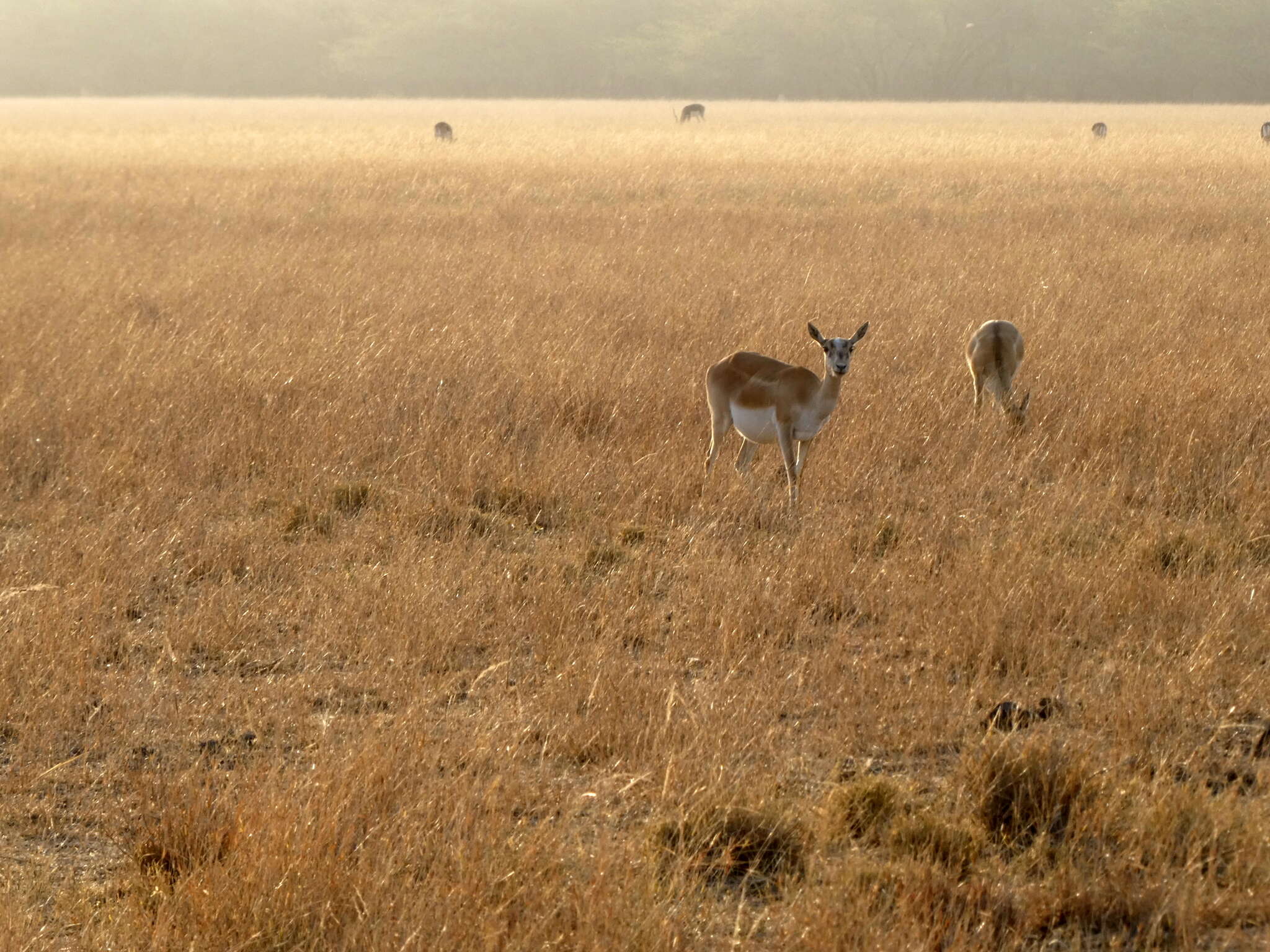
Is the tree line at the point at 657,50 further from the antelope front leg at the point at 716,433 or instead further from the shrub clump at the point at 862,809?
the shrub clump at the point at 862,809

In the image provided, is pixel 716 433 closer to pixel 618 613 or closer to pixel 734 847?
pixel 618 613

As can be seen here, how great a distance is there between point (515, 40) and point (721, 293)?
7599 cm

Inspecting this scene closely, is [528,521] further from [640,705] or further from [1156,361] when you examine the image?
[1156,361]

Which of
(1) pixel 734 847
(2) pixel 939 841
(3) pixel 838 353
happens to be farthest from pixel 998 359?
(1) pixel 734 847

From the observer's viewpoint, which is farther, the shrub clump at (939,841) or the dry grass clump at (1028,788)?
the dry grass clump at (1028,788)

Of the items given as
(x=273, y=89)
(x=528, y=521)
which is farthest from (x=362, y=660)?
(x=273, y=89)

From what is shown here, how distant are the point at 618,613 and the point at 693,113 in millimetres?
40529

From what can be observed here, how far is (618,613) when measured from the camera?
5184 millimetres

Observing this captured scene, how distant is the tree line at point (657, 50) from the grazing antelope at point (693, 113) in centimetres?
3074

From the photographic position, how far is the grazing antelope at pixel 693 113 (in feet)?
139

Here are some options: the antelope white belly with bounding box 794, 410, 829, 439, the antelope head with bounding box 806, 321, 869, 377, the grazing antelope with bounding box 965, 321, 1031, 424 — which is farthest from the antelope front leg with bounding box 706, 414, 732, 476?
the grazing antelope with bounding box 965, 321, 1031, 424

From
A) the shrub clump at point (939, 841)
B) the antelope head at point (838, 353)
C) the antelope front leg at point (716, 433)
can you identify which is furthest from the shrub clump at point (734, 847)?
the antelope front leg at point (716, 433)

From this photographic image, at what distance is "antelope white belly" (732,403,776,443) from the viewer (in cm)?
628

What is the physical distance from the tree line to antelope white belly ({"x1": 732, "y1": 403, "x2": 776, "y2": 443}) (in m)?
70.5
